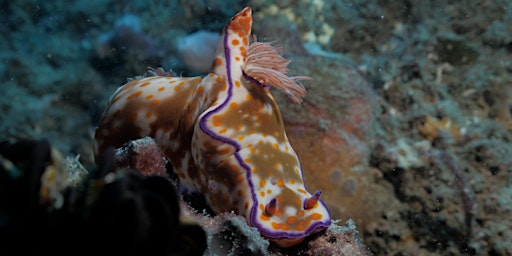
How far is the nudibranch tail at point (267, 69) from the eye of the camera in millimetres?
2586

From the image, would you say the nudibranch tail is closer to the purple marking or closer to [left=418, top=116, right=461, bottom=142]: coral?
the purple marking

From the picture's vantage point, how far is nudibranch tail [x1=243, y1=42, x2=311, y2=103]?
8.48ft

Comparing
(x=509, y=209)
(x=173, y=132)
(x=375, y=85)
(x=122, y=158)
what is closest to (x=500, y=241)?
(x=509, y=209)

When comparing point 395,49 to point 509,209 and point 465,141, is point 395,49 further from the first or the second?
point 509,209

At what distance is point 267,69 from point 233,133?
0.52 meters

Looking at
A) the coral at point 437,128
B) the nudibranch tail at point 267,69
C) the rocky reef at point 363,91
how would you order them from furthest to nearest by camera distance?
1. the coral at point 437,128
2. the rocky reef at point 363,91
3. the nudibranch tail at point 267,69

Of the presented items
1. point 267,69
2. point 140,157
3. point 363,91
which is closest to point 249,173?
point 140,157

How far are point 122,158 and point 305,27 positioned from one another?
12.7 ft

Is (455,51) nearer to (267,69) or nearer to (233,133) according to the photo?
Answer: (267,69)

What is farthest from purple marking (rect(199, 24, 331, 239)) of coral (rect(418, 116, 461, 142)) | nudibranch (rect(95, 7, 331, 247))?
coral (rect(418, 116, 461, 142))

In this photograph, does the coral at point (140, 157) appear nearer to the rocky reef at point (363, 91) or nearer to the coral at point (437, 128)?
the rocky reef at point (363, 91)

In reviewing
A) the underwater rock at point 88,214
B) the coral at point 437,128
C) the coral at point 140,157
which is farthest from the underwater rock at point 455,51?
the underwater rock at point 88,214

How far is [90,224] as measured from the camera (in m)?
1.12

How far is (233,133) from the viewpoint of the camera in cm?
237
